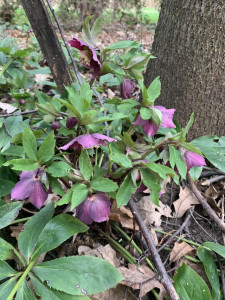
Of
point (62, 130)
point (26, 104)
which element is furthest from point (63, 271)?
point (26, 104)

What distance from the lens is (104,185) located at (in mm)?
606

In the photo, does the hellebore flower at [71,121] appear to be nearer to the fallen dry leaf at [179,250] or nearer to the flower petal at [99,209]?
the flower petal at [99,209]

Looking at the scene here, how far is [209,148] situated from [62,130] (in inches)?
20.0

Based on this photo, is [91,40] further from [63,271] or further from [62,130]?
[63,271]

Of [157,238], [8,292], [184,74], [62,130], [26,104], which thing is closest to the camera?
[8,292]

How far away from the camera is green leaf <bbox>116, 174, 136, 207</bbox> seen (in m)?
0.63

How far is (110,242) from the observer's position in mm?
787

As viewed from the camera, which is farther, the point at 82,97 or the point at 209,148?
the point at 209,148

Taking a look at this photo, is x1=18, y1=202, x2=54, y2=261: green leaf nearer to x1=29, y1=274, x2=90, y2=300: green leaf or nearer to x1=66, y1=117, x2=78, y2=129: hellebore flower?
x1=29, y1=274, x2=90, y2=300: green leaf

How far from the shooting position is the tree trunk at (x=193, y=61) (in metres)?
0.88

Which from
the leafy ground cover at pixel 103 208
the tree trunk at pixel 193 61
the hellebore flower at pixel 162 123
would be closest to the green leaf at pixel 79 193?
the leafy ground cover at pixel 103 208

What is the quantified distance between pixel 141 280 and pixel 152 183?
0.86ft

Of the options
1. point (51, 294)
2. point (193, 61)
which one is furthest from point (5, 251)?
point (193, 61)

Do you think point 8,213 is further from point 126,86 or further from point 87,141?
point 126,86
